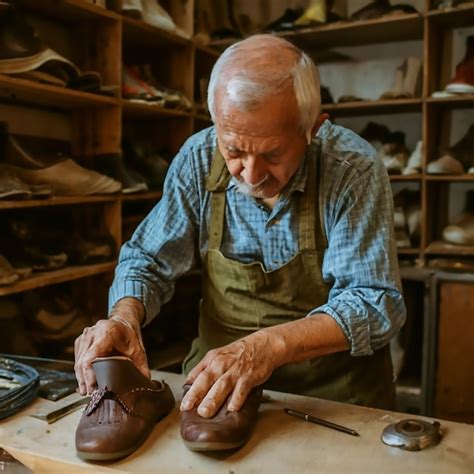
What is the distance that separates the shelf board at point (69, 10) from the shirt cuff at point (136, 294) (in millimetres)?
1177

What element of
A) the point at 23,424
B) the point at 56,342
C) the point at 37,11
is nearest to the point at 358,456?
the point at 23,424

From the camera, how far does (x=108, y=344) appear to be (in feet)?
3.56

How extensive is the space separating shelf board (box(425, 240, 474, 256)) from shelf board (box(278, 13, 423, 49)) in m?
Answer: 0.96

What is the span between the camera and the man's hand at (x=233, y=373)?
0.96 meters

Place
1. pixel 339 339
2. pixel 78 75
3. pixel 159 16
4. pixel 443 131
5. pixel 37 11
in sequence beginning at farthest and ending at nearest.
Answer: pixel 443 131 → pixel 159 16 → pixel 37 11 → pixel 78 75 → pixel 339 339

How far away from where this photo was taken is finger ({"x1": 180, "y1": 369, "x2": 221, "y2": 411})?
97 cm

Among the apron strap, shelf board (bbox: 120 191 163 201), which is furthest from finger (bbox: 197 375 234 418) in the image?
shelf board (bbox: 120 191 163 201)

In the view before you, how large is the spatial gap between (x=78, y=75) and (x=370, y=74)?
159 cm

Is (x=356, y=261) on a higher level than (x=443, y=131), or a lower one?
lower

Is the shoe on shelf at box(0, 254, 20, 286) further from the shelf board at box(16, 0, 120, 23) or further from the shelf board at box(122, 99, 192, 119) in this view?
the shelf board at box(16, 0, 120, 23)

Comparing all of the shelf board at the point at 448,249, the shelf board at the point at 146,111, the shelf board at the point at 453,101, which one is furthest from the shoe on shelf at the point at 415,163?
the shelf board at the point at 146,111

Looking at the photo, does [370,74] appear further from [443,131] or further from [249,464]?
[249,464]

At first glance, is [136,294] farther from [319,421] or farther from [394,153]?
[394,153]

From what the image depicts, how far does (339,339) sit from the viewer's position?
1.12 m
